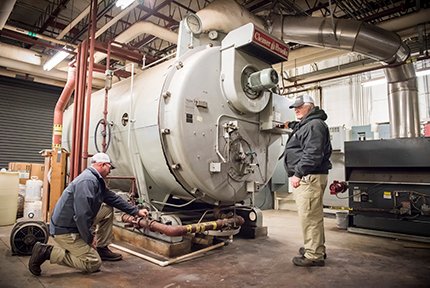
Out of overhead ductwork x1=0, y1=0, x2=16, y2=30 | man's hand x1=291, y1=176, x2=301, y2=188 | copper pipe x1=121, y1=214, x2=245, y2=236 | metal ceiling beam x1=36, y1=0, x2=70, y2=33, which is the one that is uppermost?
metal ceiling beam x1=36, y1=0, x2=70, y2=33

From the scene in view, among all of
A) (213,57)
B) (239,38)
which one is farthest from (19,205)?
(239,38)

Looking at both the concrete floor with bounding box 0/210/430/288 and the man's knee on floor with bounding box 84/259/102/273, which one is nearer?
the concrete floor with bounding box 0/210/430/288

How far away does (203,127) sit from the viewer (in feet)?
9.95

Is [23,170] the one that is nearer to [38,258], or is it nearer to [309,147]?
[38,258]

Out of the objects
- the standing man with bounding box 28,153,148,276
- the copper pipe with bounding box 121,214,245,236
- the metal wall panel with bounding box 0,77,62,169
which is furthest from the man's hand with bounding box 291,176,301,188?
the metal wall panel with bounding box 0,77,62,169

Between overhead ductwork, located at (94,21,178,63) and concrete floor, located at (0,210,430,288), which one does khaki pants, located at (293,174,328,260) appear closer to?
concrete floor, located at (0,210,430,288)

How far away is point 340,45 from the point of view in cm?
441

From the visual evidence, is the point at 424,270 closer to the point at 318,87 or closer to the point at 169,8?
the point at 169,8

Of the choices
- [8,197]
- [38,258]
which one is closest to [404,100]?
[38,258]

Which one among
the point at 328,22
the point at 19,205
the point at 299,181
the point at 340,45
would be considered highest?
the point at 328,22

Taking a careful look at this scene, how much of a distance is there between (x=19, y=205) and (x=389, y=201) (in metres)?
5.54

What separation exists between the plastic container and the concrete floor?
0.87 metres

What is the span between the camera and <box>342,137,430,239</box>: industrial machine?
3893mm

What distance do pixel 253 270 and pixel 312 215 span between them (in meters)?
0.72
